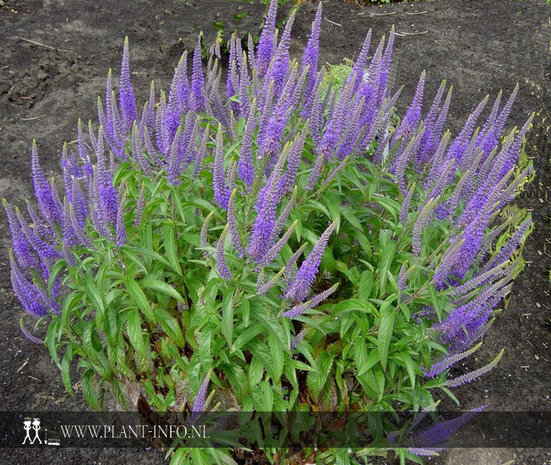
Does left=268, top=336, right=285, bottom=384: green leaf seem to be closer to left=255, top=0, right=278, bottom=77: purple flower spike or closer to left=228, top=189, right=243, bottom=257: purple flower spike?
left=228, top=189, right=243, bottom=257: purple flower spike

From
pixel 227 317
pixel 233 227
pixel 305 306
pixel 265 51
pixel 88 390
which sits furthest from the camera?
pixel 88 390

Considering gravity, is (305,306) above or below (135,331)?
above

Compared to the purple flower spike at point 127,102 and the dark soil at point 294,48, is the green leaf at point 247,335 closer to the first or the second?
the purple flower spike at point 127,102

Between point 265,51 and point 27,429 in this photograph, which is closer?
point 265,51

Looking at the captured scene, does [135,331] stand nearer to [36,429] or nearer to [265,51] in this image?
[36,429]

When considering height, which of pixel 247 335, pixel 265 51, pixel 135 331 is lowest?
pixel 135 331

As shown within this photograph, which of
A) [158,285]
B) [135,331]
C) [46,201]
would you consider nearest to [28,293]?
[46,201]
